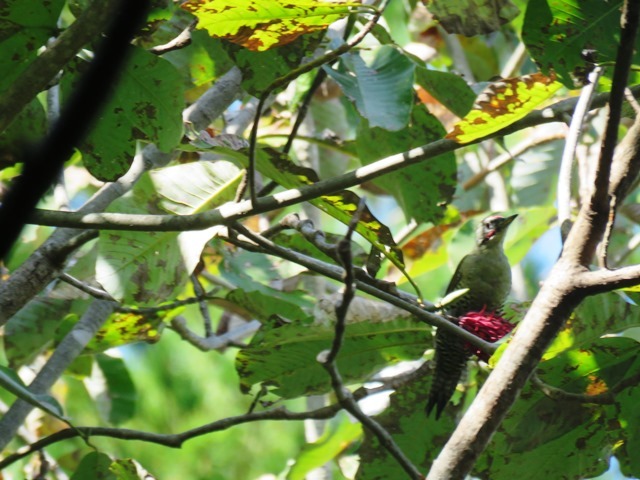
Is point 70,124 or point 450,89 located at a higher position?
point 70,124

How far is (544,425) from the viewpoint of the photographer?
1.68 m

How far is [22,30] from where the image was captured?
Answer: 1513mm

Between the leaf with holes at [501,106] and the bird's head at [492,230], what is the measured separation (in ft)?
5.05

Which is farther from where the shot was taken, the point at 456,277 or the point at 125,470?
the point at 456,277

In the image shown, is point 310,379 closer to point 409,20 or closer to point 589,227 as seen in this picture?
point 589,227

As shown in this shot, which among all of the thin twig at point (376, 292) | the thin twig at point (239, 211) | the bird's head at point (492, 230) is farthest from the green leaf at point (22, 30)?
the bird's head at point (492, 230)

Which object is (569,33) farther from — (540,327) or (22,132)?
(22,132)

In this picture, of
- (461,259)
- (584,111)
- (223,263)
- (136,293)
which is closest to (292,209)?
(461,259)

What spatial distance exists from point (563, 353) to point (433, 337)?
15.2 inches

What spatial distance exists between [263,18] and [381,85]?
1.29 feet

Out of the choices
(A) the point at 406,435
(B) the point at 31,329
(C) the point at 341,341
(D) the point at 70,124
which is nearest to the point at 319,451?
(A) the point at 406,435

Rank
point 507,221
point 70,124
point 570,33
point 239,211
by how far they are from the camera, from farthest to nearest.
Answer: point 507,221 < point 570,33 < point 239,211 < point 70,124

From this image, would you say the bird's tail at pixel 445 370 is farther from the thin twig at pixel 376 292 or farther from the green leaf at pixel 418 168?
the thin twig at pixel 376 292

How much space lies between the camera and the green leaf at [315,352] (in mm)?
1835
